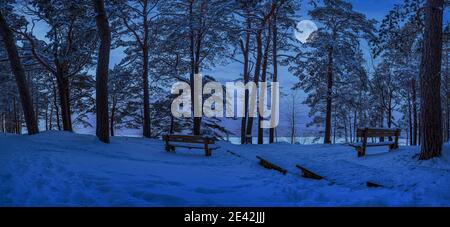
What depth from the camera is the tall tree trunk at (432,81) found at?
8.74m

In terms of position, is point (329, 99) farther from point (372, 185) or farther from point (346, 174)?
point (372, 185)

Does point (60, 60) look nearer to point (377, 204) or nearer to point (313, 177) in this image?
point (313, 177)

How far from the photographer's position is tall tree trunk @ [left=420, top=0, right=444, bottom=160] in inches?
344

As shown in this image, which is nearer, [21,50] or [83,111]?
[21,50]

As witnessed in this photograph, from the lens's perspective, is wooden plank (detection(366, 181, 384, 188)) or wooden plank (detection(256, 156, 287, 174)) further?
wooden plank (detection(256, 156, 287, 174))

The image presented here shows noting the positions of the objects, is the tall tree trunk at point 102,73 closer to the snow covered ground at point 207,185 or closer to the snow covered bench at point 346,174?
the snow covered ground at point 207,185

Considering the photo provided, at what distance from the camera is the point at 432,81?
28.9 ft

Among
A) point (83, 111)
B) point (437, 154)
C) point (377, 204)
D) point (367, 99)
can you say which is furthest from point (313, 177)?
point (83, 111)

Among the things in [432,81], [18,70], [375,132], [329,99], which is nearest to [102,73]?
[18,70]

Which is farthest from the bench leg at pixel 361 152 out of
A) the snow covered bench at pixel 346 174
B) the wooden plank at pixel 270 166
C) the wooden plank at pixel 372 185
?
the wooden plank at pixel 372 185

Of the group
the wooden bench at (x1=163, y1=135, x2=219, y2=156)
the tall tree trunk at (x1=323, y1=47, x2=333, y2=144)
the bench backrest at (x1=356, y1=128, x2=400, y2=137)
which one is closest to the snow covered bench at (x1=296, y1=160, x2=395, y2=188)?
the bench backrest at (x1=356, y1=128, x2=400, y2=137)

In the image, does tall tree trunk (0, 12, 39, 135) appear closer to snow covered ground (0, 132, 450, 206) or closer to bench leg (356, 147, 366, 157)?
snow covered ground (0, 132, 450, 206)

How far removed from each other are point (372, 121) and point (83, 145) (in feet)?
100

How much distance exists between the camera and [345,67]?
2052 cm
